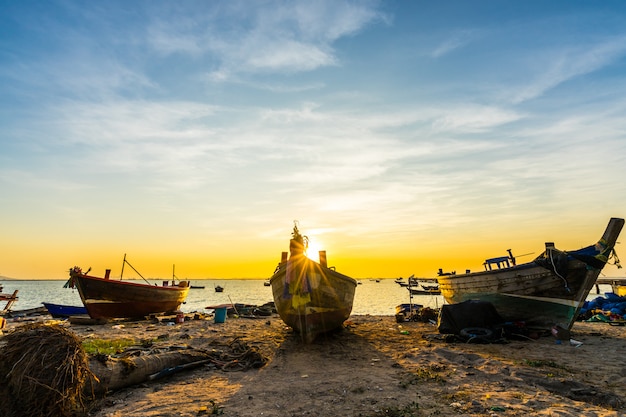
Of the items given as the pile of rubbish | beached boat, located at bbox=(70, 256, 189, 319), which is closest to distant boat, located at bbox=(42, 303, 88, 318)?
beached boat, located at bbox=(70, 256, 189, 319)

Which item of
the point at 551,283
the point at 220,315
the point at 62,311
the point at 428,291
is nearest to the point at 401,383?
the point at 551,283

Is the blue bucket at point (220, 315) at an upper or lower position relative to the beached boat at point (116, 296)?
lower

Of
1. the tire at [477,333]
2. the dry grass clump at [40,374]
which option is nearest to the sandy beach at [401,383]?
the tire at [477,333]

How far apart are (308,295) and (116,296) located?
45.3 ft

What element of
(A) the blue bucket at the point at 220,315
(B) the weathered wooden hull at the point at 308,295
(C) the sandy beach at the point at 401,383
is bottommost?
(C) the sandy beach at the point at 401,383

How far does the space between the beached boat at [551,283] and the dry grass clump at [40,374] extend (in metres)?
14.9

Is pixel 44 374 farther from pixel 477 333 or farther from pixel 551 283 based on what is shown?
pixel 551 283

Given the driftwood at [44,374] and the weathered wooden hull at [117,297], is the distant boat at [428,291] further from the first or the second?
the driftwood at [44,374]

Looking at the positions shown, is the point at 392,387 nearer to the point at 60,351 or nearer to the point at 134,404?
the point at 134,404

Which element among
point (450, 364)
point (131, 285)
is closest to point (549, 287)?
point (450, 364)

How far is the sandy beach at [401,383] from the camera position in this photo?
6.00m

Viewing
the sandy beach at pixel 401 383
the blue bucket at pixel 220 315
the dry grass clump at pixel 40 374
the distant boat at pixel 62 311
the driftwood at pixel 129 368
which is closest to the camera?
the dry grass clump at pixel 40 374

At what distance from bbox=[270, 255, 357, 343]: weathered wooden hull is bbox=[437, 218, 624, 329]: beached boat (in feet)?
23.4

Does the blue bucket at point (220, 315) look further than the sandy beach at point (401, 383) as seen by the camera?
Yes
